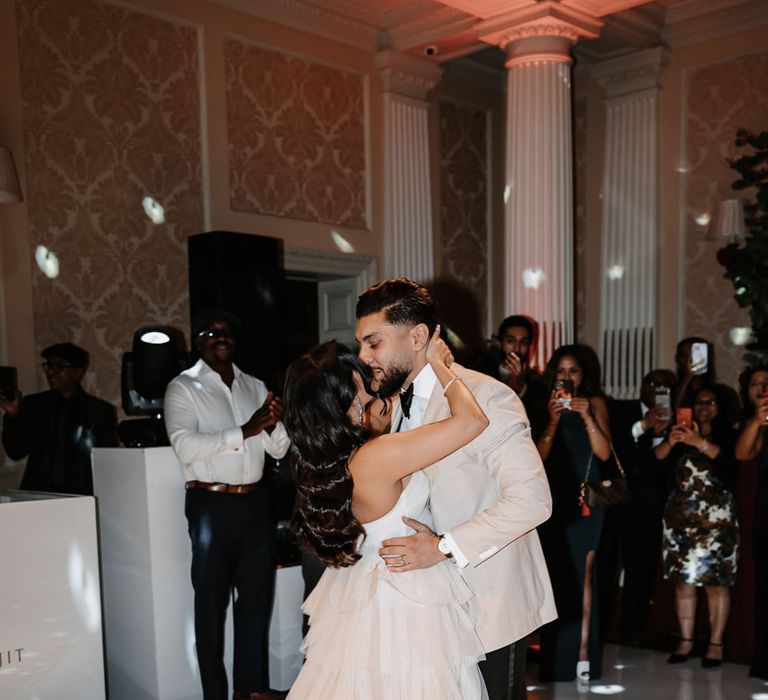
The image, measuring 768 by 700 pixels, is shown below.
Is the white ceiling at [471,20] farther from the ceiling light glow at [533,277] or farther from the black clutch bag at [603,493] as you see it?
the black clutch bag at [603,493]

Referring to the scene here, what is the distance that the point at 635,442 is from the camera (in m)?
4.63

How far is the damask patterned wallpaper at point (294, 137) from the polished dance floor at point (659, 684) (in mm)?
3708

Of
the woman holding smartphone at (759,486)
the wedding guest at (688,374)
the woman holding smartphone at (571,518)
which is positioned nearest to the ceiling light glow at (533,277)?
the wedding guest at (688,374)

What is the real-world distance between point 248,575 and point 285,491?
27.7 inches

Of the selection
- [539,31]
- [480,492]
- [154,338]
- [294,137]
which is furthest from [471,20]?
[480,492]

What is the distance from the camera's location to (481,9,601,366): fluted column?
6.11 m

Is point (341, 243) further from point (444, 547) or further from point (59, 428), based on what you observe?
point (444, 547)

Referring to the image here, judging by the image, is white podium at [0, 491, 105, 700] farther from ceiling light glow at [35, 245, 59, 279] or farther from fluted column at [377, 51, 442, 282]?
fluted column at [377, 51, 442, 282]

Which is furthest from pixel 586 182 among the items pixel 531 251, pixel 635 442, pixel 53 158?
pixel 53 158

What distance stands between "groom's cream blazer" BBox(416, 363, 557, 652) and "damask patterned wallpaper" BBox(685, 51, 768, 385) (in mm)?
5201

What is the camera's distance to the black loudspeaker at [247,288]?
5238 mm

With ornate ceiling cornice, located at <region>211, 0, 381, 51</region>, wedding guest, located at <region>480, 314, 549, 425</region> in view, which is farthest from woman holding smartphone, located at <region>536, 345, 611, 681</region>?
ornate ceiling cornice, located at <region>211, 0, 381, 51</region>

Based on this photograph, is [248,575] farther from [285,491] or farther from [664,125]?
[664,125]

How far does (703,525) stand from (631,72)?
447 centimetres
